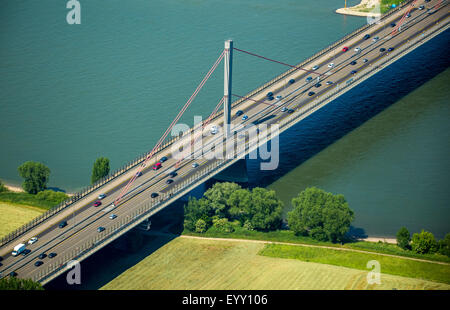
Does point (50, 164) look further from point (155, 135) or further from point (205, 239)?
point (205, 239)

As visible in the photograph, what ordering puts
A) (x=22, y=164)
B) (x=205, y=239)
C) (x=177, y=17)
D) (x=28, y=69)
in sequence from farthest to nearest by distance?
1. (x=177, y=17)
2. (x=28, y=69)
3. (x=22, y=164)
4. (x=205, y=239)

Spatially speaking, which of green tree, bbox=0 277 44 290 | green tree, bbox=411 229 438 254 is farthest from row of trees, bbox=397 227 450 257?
green tree, bbox=0 277 44 290

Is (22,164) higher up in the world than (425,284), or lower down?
higher up

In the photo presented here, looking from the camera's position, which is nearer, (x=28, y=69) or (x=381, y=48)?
(x=381, y=48)

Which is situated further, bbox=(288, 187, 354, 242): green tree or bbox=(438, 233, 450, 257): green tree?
bbox=(288, 187, 354, 242): green tree

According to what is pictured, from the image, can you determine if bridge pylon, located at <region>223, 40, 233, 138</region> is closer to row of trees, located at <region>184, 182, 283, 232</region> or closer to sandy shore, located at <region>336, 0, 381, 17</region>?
row of trees, located at <region>184, 182, 283, 232</region>

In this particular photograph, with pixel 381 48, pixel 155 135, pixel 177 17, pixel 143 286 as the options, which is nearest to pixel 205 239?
pixel 143 286
